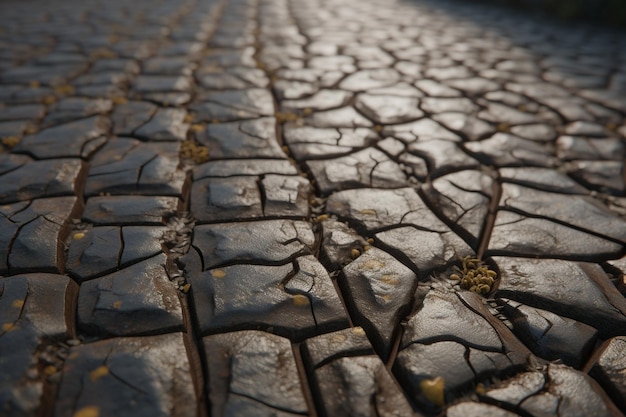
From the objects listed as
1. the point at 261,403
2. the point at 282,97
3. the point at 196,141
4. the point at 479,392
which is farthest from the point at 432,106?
the point at 261,403

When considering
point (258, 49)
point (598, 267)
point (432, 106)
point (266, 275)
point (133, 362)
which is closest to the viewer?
point (133, 362)

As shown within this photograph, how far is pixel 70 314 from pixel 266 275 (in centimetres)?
72

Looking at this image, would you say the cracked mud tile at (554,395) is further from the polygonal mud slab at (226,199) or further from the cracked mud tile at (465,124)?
the cracked mud tile at (465,124)

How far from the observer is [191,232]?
2242mm

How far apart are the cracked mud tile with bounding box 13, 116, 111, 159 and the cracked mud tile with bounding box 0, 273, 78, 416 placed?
1.18 meters

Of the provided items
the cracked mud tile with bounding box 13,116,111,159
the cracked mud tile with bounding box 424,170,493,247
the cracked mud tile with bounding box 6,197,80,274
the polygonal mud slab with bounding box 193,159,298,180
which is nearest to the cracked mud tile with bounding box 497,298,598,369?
the cracked mud tile with bounding box 424,170,493,247

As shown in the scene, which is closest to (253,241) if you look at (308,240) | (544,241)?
(308,240)

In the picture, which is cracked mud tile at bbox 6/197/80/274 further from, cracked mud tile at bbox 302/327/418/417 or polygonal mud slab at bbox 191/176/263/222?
cracked mud tile at bbox 302/327/418/417

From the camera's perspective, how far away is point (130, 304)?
179cm

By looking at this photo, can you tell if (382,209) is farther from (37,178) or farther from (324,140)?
(37,178)

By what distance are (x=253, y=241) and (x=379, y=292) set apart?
23.8 inches

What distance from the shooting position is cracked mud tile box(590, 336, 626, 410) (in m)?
1.56

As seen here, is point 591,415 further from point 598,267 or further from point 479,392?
point 598,267

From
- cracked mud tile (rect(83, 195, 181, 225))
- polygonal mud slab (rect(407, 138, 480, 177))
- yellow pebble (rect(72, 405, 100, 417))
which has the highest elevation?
polygonal mud slab (rect(407, 138, 480, 177))
